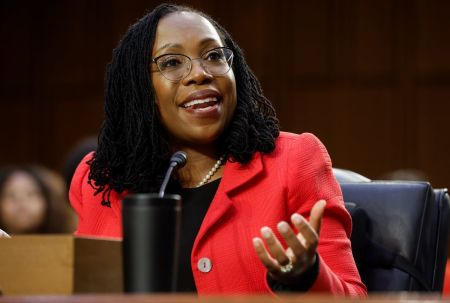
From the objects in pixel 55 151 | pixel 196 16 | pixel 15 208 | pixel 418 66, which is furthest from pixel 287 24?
pixel 196 16

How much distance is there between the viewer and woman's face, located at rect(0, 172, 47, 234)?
3.78 m

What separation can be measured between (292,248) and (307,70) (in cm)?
428

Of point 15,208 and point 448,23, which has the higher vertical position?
point 448,23

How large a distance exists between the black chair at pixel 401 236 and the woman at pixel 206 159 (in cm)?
21

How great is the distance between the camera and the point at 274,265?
1271 millimetres

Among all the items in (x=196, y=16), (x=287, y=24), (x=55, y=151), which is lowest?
(x=55, y=151)

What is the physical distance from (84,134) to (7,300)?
5.06m

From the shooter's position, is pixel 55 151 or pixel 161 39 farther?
pixel 55 151

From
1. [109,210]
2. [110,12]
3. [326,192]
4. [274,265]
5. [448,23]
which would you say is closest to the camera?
[274,265]

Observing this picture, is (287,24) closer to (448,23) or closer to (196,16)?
(448,23)

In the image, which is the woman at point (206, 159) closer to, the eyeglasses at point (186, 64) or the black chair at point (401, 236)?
the eyeglasses at point (186, 64)

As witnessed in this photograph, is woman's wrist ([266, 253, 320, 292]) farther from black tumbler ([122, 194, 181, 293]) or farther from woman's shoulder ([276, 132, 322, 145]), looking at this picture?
woman's shoulder ([276, 132, 322, 145])

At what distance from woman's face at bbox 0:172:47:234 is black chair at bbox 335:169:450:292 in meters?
2.11

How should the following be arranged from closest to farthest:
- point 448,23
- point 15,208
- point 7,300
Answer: point 7,300 → point 15,208 → point 448,23
